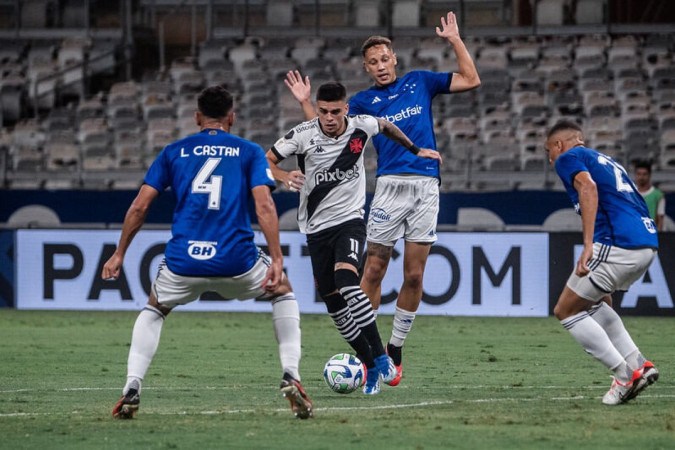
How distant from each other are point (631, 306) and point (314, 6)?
16.4 metres

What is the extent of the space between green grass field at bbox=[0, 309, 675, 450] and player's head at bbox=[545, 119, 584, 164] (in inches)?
66.1

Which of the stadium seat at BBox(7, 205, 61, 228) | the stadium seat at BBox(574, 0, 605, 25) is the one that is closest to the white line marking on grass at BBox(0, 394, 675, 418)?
the stadium seat at BBox(7, 205, 61, 228)

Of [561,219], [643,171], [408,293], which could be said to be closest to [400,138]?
[408,293]

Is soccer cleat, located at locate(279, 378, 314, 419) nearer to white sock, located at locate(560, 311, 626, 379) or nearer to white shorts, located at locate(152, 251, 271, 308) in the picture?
white shorts, located at locate(152, 251, 271, 308)

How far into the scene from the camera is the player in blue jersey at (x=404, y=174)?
10.3 meters

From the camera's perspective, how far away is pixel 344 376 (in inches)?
362

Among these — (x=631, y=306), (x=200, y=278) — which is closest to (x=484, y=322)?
(x=631, y=306)

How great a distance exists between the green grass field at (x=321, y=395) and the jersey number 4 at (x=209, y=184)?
1.29m

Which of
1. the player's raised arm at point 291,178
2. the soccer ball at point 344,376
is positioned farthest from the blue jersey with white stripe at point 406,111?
the soccer ball at point 344,376

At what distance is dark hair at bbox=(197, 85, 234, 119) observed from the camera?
7922 mm

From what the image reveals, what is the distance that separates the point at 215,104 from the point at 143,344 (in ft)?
4.85

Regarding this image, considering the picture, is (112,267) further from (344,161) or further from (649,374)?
(649,374)

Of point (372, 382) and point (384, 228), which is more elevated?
point (384, 228)

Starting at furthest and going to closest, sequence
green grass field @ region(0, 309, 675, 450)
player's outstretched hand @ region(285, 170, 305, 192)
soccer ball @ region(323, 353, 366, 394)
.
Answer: soccer ball @ region(323, 353, 366, 394) < player's outstretched hand @ region(285, 170, 305, 192) < green grass field @ region(0, 309, 675, 450)
